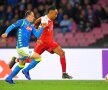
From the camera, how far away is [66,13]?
1844 centimetres

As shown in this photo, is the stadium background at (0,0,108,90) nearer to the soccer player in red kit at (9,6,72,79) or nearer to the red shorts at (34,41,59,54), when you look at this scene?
the red shorts at (34,41,59,54)

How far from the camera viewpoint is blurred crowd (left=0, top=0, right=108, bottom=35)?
713 inches

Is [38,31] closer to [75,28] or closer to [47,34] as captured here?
[47,34]

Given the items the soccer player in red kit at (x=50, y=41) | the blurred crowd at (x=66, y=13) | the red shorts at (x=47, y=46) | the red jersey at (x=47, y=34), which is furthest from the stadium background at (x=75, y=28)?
the red jersey at (x=47, y=34)

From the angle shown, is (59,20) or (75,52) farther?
(59,20)

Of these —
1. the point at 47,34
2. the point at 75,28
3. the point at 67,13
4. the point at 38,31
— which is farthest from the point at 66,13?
the point at 38,31

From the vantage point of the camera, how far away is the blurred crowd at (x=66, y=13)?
18.1 meters

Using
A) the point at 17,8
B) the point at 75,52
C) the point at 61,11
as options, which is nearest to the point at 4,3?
the point at 17,8

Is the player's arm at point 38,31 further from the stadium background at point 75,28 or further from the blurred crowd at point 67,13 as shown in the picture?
the blurred crowd at point 67,13

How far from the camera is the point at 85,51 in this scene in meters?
15.7

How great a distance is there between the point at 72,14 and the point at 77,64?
3.23 m

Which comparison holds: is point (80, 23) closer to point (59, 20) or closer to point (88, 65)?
point (59, 20)

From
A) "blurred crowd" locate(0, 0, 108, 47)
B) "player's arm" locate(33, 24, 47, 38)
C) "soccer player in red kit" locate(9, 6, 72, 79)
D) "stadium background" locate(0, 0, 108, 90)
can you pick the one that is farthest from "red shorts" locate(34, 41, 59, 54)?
"blurred crowd" locate(0, 0, 108, 47)

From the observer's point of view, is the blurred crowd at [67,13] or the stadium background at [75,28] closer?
the stadium background at [75,28]
